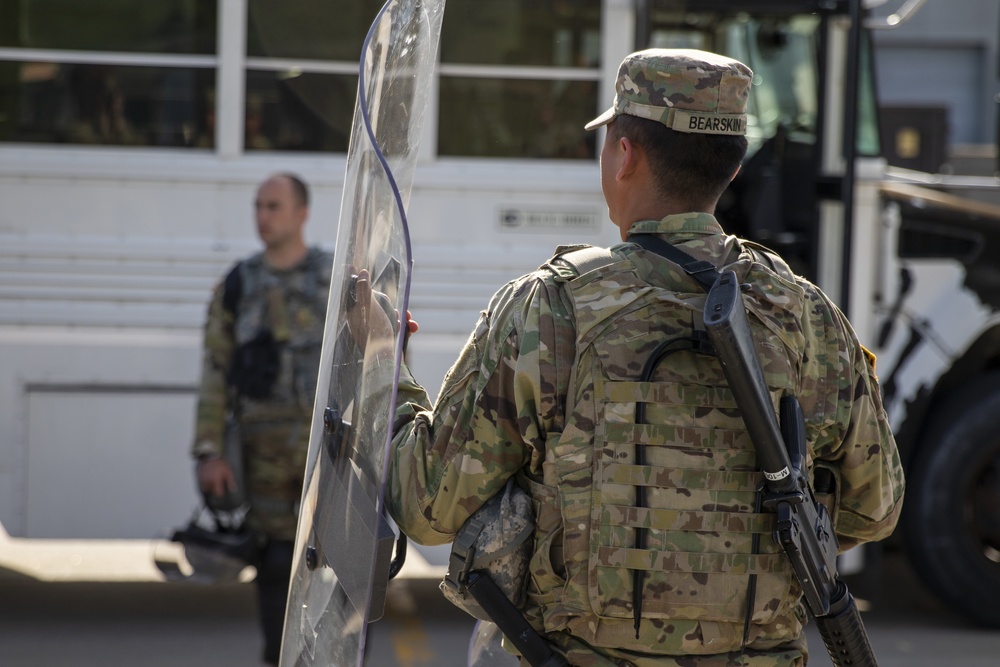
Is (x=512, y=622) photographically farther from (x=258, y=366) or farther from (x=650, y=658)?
(x=258, y=366)

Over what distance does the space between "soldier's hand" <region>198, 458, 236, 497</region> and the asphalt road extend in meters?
0.93

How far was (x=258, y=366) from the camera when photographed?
389cm

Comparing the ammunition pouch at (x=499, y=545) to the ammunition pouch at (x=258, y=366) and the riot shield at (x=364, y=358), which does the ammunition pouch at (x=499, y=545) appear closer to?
the riot shield at (x=364, y=358)

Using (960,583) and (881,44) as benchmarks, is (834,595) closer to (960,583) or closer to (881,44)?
(960,583)

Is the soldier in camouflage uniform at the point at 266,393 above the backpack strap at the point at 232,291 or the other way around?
the other way around

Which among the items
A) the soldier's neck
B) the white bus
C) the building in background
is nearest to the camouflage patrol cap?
the soldier's neck

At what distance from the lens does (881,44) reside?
62.2 ft

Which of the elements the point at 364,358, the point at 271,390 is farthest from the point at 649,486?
the point at 271,390

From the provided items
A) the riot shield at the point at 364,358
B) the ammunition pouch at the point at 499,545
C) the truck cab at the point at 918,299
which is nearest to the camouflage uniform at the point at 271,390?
the truck cab at the point at 918,299

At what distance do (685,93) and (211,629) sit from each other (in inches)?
150

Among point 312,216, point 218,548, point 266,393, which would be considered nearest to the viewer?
point 266,393

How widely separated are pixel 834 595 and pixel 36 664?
3.57m

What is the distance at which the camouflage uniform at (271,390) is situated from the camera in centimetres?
390

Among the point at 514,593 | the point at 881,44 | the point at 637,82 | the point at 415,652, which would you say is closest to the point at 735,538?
the point at 514,593
